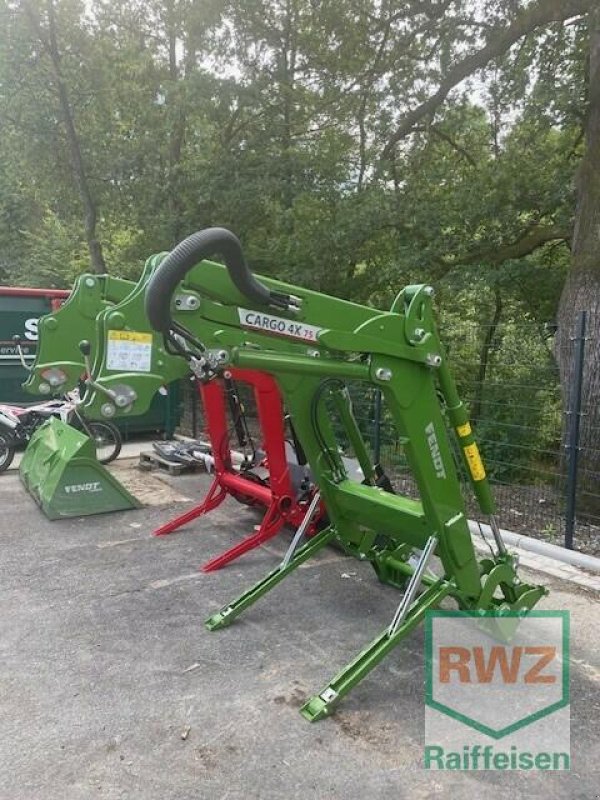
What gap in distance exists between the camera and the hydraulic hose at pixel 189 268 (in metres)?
2.48

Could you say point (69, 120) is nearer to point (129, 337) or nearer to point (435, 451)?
point (129, 337)

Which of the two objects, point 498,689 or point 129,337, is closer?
point 129,337

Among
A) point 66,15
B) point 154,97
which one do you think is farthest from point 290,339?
point 66,15

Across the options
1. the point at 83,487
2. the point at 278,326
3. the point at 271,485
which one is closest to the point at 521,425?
the point at 271,485

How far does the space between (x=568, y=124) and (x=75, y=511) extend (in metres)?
7.10

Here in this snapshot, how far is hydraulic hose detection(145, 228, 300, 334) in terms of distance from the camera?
8.13 feet

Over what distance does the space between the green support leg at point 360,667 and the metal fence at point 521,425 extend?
276 centimetres

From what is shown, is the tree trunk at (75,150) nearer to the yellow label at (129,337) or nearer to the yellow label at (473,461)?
the yellow label at (129,337)

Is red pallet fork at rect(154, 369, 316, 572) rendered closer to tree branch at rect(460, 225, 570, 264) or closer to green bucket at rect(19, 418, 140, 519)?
green bucket at rect(19, 418, 140, 519)

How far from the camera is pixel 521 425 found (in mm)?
7273

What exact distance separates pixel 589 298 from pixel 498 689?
4173 mm

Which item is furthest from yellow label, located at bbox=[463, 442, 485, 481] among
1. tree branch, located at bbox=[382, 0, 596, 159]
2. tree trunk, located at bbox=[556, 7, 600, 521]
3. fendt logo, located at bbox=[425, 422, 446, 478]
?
tree branch, located at bbox=[382, 0, 596, 159]

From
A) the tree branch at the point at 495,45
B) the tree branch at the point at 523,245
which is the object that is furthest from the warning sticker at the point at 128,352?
the tree branch at the point at 495,45

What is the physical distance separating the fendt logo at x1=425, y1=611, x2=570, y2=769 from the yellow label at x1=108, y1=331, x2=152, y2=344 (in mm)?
2154
